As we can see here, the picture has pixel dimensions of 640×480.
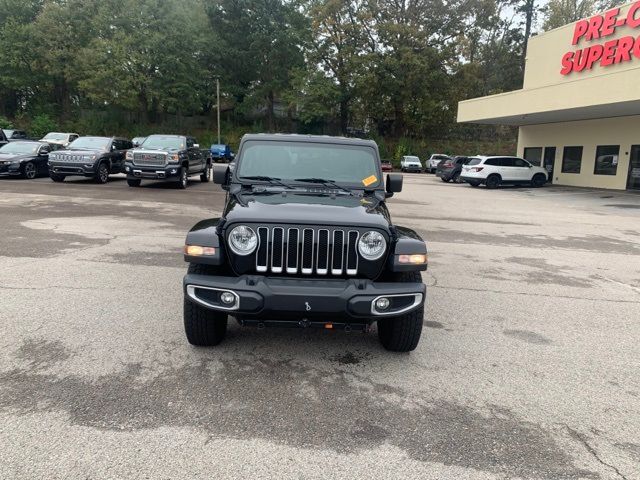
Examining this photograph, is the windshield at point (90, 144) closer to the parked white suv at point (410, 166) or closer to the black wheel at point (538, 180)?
the black wheel at point (538, 180)

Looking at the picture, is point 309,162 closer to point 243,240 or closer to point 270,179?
point 270,179

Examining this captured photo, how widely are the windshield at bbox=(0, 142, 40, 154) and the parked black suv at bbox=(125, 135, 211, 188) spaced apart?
5.04 metres

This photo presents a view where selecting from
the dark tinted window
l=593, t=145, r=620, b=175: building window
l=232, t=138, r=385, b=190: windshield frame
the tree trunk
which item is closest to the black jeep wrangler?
l=232, t=138, r=385, b=190: windshield frame

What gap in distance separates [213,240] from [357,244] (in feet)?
3.72

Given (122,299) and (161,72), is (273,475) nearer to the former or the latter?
(122,299)

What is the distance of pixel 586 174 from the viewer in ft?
86.3

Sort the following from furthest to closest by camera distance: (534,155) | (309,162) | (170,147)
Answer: (534,155) → (170,147) → (309,162)

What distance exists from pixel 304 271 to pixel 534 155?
99.8 feet

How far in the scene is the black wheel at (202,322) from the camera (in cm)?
394

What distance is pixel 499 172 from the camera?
25703mm

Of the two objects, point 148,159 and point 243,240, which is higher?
point 148,159

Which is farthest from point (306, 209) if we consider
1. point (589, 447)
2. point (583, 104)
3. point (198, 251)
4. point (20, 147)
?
point (583, 104)

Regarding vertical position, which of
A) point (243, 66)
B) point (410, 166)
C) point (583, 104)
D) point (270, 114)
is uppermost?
point (243, 66)

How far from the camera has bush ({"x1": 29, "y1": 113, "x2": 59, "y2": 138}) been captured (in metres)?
44.1
